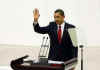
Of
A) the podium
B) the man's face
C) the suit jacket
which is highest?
the man's face

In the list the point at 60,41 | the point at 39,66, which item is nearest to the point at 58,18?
the point at 60,41

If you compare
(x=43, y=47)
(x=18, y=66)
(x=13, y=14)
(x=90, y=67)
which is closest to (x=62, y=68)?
(x=18, y=66)

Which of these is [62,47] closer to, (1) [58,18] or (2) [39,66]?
(1) [58,18]

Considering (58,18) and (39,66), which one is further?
(58,18)

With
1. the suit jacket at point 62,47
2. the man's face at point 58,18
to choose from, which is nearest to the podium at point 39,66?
the suit jacket at point 62,47

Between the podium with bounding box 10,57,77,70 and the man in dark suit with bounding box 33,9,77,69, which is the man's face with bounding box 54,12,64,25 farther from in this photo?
the podium with bounding box 10,57,77,70

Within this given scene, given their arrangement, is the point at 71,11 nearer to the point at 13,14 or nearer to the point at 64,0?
Result: the point at 64,0

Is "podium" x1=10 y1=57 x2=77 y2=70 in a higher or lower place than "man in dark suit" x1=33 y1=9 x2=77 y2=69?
lower

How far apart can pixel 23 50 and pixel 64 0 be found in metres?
1.16

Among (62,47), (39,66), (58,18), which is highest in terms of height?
(58,18)

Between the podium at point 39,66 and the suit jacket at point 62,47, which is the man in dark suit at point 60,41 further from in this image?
the podium at point 39,66

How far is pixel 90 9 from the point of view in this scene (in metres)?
5.17

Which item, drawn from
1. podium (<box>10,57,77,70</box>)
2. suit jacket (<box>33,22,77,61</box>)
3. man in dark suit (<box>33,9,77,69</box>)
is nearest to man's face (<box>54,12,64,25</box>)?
man in dark suit (<box>33,9,77,69</box>)

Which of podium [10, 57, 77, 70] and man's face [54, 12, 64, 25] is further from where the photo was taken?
man's face [54, 12, 64, 25]
